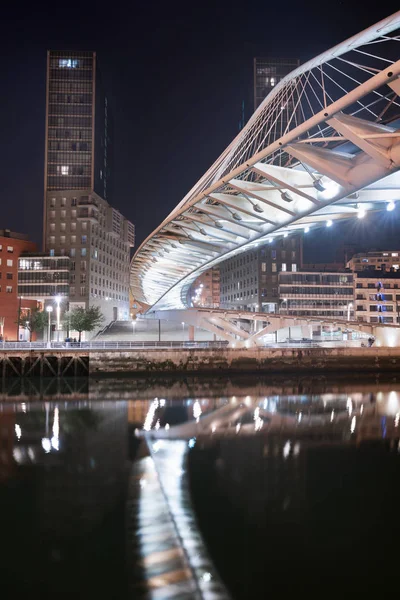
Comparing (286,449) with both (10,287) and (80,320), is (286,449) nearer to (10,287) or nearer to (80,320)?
(80,320)

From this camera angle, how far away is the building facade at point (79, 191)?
227 feet

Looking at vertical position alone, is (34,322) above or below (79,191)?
below

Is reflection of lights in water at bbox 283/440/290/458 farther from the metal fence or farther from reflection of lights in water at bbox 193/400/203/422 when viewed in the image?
the metal fence

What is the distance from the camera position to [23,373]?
1371 inches

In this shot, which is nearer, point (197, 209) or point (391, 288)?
point (197, 209)

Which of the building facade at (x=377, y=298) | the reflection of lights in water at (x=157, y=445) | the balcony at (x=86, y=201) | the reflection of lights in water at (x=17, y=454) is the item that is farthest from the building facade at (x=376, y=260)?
the reflection of lights in water at (x=17, y=454)

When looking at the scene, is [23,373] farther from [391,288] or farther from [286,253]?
[391,288]

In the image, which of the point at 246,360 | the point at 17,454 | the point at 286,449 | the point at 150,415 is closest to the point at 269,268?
the point at 246,360

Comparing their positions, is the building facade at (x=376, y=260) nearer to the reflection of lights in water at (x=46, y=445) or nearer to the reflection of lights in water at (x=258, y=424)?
the reflection of lights in water at (x=258, y=424)

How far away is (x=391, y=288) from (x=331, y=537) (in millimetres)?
71866

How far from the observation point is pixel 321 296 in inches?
2891

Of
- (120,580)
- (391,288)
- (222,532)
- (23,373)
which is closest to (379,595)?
(222,532)

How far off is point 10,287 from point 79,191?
21.8 metres

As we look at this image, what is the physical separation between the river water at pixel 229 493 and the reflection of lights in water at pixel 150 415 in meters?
0.06
